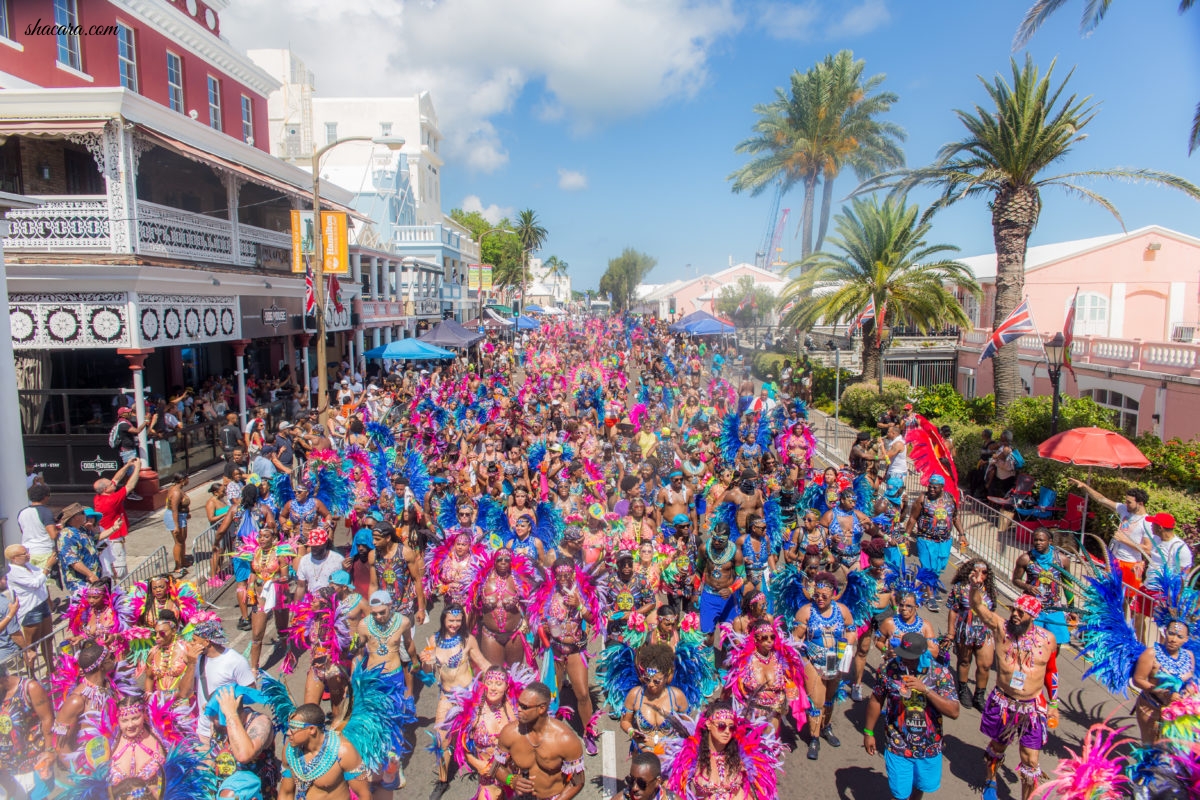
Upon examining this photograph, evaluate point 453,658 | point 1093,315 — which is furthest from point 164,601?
point 1093,315

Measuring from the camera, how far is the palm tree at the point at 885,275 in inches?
838

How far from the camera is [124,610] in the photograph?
18.8 feet

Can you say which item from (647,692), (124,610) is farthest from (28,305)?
(647,692)

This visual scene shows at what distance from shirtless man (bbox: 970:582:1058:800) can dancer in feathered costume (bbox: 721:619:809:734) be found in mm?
1312

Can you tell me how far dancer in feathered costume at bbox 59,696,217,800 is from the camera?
4.15 metres

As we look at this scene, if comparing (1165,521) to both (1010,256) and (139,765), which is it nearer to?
(139,765)

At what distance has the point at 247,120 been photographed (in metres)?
22.9

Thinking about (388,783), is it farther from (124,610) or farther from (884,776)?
(884,776)

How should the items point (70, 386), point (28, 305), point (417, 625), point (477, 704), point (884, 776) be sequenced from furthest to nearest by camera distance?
point (70, 386) → point (28, 305) → point (417, 625) → point (884, 776) → point (477, 704)

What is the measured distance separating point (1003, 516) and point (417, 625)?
785 cm

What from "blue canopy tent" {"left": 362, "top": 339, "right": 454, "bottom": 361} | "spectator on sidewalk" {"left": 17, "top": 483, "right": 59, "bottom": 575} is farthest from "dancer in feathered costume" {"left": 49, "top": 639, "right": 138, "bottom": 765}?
"blue canopy tent" {"left": 362, "top": 339, "right": 454, "bottom": 361}

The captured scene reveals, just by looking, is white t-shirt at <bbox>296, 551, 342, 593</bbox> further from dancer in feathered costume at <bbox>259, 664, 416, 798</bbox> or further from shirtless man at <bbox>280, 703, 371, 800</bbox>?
shirtless man at <bbox>280, 703, 371, 800</bbox>

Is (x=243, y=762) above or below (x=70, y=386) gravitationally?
below

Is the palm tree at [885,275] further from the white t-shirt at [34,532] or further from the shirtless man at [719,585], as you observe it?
the white t-shirt at [34,532]
